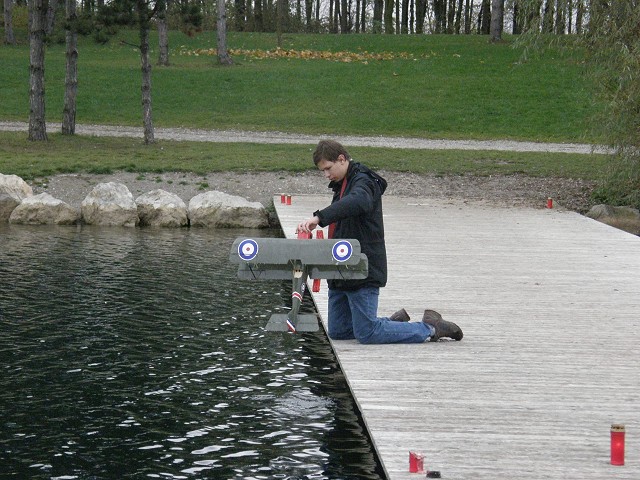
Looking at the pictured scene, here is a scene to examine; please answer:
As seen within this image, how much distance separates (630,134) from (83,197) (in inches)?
437

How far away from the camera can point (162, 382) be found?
30.3 feet

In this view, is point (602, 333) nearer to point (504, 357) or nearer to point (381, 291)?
point (504, 357)

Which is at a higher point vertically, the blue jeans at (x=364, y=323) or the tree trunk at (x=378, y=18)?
the tree trunk at (x=378, y=18)

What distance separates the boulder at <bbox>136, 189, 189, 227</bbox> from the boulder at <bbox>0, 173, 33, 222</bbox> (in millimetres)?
2314

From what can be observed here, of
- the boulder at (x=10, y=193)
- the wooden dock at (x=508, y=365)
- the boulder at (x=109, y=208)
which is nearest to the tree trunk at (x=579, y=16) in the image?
the wooden dock at (x=508, y=365)

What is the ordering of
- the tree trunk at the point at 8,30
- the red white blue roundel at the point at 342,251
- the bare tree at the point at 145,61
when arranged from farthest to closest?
the tree trunk at the point at 8,30, the bare tree at the point at 145,61, the red white blue roundel at the point at 342,251

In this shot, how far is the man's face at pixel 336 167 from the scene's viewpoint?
28.6 feet

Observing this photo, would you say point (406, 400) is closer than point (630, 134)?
Yes

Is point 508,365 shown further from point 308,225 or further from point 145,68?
point 145,68

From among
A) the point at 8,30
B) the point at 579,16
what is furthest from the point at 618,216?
the point at 8,30

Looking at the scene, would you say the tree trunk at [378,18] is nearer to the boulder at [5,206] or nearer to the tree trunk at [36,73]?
the tree trunk at [36,73]

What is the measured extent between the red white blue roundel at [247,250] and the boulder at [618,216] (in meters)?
Result: 13.7

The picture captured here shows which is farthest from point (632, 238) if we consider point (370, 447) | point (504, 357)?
point (370, 447)

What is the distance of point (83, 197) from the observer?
21812 millimetres
